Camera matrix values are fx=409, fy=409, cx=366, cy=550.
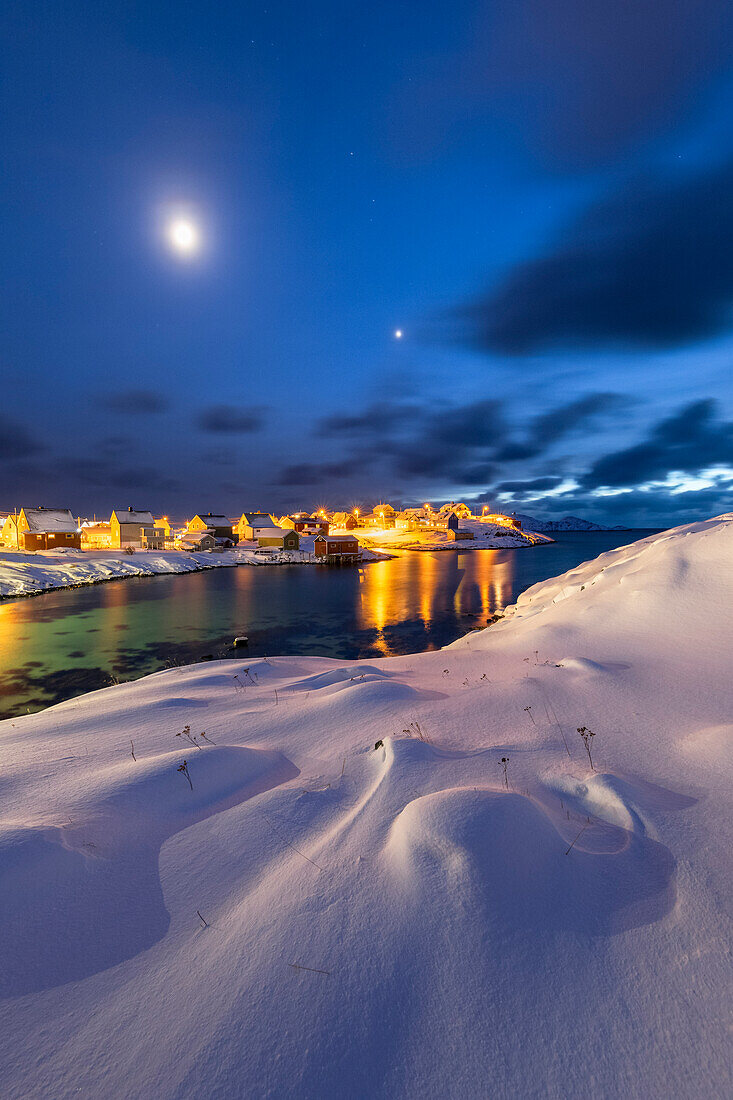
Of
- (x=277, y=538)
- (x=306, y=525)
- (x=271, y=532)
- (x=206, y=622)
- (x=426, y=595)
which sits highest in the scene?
(x=306, y=525)

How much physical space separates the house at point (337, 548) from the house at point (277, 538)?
11.7 meters

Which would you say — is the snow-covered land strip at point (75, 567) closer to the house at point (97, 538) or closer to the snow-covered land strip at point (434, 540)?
the house at point (97, 538)

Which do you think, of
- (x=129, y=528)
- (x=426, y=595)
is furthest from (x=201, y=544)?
(x=426, y=595)

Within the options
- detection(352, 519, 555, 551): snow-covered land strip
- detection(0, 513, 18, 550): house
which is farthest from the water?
detection(352, 519, 555, 551): snow-covered land strip

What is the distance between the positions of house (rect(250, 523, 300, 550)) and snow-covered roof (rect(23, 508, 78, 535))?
127 feet

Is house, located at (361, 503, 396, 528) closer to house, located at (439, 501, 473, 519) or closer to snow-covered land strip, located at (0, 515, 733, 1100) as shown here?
house, located at (439, 501, 473, 519)

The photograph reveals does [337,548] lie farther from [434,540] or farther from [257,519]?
[434,540]

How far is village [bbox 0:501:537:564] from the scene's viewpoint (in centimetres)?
7156

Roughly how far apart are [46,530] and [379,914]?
281 ft

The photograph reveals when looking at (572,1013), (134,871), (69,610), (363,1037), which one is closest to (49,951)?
(134,871)

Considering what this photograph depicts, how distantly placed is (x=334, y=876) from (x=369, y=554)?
317 feet

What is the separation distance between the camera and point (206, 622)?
32.2 m

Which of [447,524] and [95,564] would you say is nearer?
[95,564]

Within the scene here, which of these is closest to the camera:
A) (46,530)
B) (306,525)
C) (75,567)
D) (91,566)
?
(75,567)
